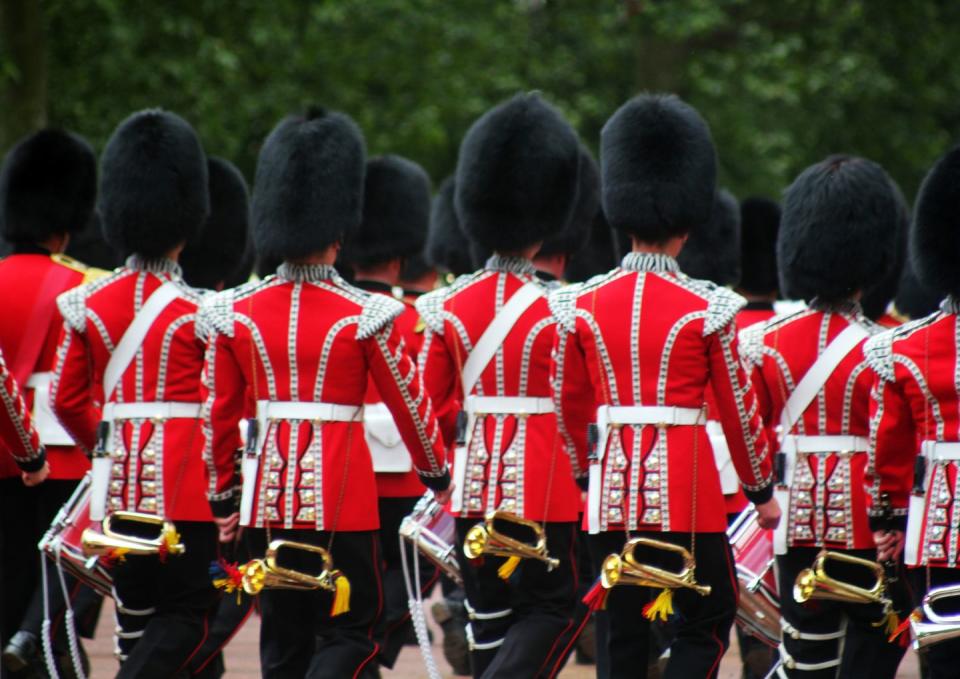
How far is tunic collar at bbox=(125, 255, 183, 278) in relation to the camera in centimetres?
632

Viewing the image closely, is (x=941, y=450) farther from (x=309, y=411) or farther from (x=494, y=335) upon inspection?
(x=309, y=411)

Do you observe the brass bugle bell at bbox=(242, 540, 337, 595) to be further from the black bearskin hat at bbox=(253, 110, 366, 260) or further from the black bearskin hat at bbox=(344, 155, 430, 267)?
the black bearskin hat at bbox=(344, 155, 430, 267)

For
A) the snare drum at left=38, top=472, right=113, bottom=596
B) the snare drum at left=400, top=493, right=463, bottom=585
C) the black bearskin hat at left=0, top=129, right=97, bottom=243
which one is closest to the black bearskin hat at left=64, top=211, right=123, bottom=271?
the black bearskin hat at left=0, top=129, right=97, bottom=243

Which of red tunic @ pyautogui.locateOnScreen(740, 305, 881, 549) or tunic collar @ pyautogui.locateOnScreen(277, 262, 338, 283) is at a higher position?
tunic collar @ pyautogui.locateOnScreen(277, 262, 338, 283)

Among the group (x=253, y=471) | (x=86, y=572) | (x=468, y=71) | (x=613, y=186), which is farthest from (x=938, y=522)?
(x=468, y=71)

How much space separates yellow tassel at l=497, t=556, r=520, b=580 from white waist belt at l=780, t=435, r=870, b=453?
37.6 inches

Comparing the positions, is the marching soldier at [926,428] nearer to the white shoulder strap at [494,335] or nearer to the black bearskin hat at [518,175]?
the white shoulder strap at [494,335]

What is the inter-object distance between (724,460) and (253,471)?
84.8 inches

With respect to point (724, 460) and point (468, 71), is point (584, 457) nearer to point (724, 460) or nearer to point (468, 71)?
point (724, 460)

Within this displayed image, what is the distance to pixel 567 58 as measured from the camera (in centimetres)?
2070

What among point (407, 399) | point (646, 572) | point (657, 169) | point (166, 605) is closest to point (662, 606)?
point (646, 572)

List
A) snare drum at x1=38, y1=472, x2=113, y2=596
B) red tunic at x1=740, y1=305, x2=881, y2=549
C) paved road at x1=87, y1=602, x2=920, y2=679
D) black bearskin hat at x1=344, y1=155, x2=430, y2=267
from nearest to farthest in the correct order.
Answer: red tunic at x1=740, y1=305, x2=881, y2=549 → snare drum at x1=38, y1=472, x2=113, y2=596 → paved road at x1=87, y1=602, x2=920, y2=679 → black bearskin hat at x1=344, y1=155, x2=430, y2=267

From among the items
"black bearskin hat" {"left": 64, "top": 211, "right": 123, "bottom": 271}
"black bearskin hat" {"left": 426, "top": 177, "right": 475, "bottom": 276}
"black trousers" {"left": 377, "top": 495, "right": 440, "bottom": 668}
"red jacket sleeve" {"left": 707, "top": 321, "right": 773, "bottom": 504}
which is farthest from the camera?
"black bearskin hat" {"left": 426, "top": 177, "right": 475, "bottom": 276}

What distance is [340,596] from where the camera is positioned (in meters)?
5.41
